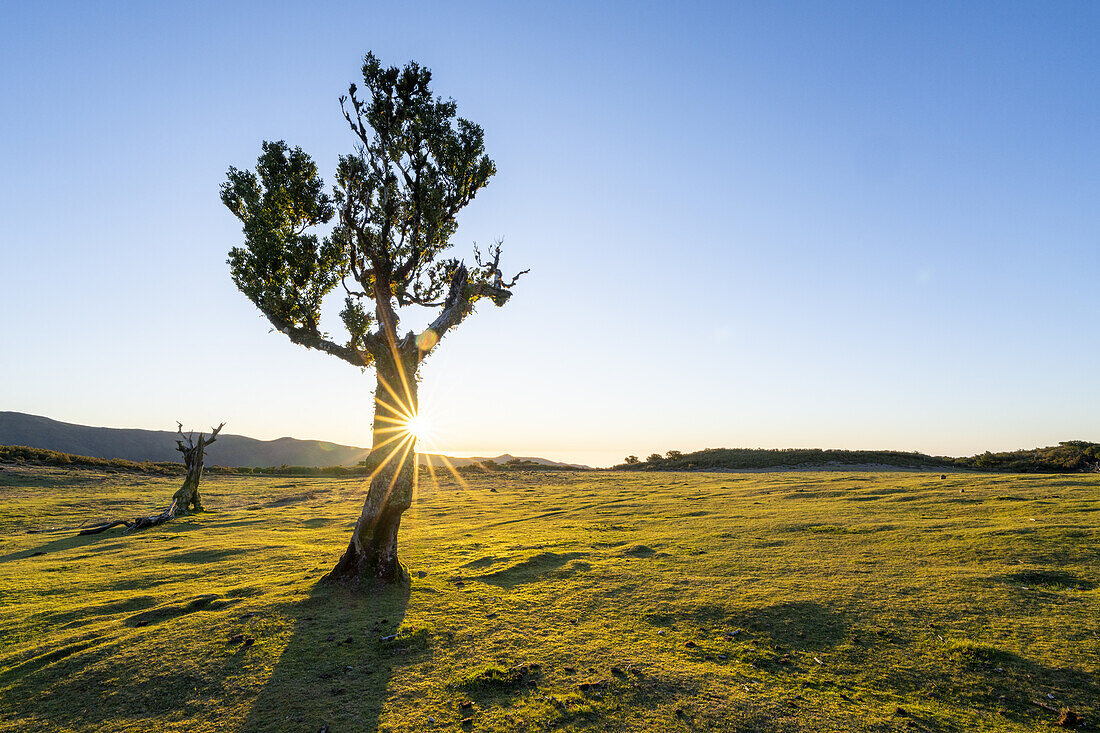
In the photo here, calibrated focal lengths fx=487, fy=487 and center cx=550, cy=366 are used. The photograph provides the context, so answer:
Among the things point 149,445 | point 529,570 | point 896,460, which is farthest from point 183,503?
point 149,445

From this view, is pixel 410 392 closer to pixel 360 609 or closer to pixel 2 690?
pixel 360 609

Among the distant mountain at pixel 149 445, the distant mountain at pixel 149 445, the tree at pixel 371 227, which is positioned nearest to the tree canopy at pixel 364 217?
the tree at pixel 371 227

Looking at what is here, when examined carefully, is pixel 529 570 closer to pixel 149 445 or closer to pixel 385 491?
pixel 385 491

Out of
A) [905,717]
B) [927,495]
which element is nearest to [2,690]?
[905,717]

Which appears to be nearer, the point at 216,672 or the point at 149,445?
the point at 216,672

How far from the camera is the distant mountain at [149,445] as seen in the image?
121 meters

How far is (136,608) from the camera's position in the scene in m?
10.6

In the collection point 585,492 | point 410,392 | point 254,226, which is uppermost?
point 254,226

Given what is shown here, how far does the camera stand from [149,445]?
13788cm

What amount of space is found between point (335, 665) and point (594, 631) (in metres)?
4.30

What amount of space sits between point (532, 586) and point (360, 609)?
12.7 ft

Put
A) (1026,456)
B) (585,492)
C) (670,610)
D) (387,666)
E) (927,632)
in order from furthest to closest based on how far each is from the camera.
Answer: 1. (1026,456)
2. (585,492)
3. (670,610)
4. (927,632)
5. (387,666)

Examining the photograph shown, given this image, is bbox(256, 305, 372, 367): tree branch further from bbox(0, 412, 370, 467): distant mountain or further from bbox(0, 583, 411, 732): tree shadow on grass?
bbox(0, 412, 370, 467): distant mountain

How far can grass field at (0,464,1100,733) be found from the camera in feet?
20.3
